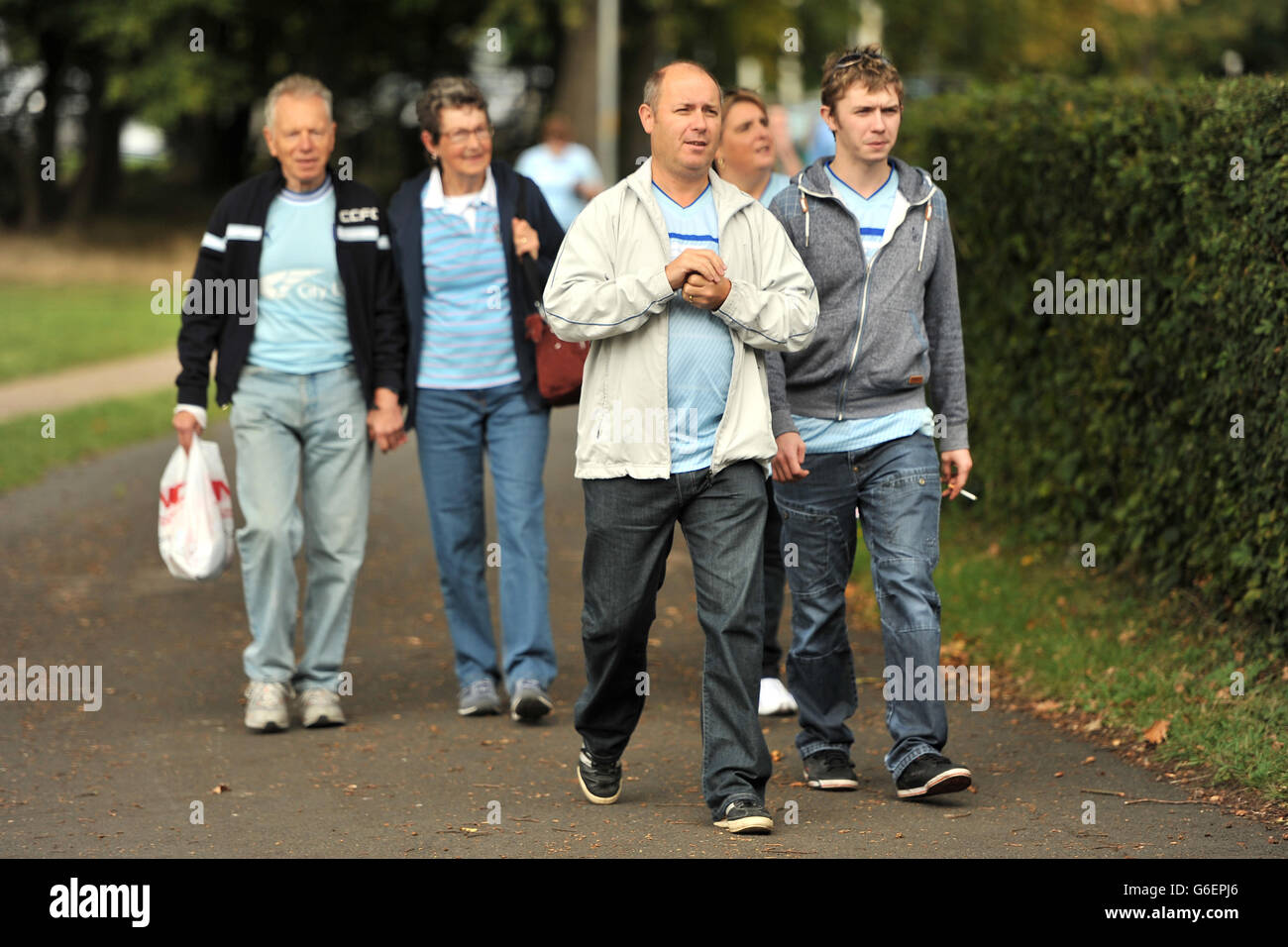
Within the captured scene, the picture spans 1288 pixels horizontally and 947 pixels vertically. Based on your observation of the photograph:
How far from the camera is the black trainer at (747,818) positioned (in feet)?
16.6

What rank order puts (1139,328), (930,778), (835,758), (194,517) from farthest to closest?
1. (1139,328)
2. (194,517)
3. (835,758)
4. (930,778)

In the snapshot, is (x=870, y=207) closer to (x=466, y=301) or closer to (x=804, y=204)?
(x=804, y=204)

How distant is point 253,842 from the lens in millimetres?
5117

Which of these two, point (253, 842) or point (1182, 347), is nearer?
point (253, 842)

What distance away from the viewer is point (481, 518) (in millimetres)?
6910

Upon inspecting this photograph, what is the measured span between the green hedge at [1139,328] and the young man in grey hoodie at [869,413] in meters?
1.28

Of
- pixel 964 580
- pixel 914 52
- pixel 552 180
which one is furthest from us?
pixel 914 52

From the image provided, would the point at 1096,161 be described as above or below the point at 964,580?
above

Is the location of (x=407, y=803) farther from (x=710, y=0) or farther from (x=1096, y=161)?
(x=710, y=0)

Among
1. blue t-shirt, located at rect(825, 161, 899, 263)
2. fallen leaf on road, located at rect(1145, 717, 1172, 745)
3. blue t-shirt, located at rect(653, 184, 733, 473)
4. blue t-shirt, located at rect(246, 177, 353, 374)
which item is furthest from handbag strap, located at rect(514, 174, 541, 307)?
fallen leaf on road, located at rect(1145, 717, 1172, 745)

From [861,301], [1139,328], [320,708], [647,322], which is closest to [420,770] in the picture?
[320,708]

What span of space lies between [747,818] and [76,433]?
10.2m

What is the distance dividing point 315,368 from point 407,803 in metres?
1.79

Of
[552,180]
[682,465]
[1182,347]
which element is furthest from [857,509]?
[552,180]
